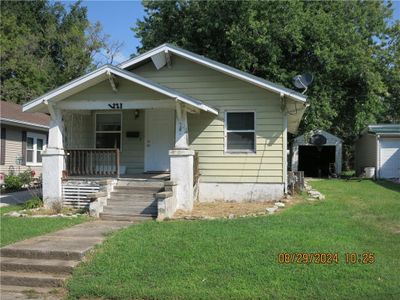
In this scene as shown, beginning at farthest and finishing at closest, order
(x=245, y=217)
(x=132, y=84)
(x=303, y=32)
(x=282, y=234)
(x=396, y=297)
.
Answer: (x=303, y=32), (x=132, y=84), (x=245, y=217), (x=282, y=234), (x=396, y=297)

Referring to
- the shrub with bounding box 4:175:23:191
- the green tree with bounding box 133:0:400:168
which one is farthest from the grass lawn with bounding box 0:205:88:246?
the green tree with bounding box 133:0:400:168

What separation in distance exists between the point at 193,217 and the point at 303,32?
15.5m

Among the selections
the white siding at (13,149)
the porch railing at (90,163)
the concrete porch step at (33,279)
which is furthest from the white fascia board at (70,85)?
the white siding at (13,149)

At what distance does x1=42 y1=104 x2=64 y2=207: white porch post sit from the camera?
12.1 metres

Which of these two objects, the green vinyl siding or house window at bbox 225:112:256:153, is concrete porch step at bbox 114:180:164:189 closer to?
the green vinyl siding

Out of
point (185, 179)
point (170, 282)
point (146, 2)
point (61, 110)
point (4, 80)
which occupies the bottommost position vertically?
point (170, 282)

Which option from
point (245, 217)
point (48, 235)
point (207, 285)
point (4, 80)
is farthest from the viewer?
point (4, 80)

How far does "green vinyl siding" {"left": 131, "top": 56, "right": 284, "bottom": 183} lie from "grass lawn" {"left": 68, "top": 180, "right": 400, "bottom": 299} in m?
3.45

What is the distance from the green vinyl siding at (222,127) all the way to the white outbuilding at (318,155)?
1596 cm

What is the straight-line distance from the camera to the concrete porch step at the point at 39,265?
21.6ft

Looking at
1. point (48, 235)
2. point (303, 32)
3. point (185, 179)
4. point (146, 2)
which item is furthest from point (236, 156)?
point (146, 2)

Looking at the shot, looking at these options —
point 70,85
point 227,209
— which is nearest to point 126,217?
point 227,209

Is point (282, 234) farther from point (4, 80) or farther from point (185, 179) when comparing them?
point (4, 80)

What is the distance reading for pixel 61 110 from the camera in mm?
12375
